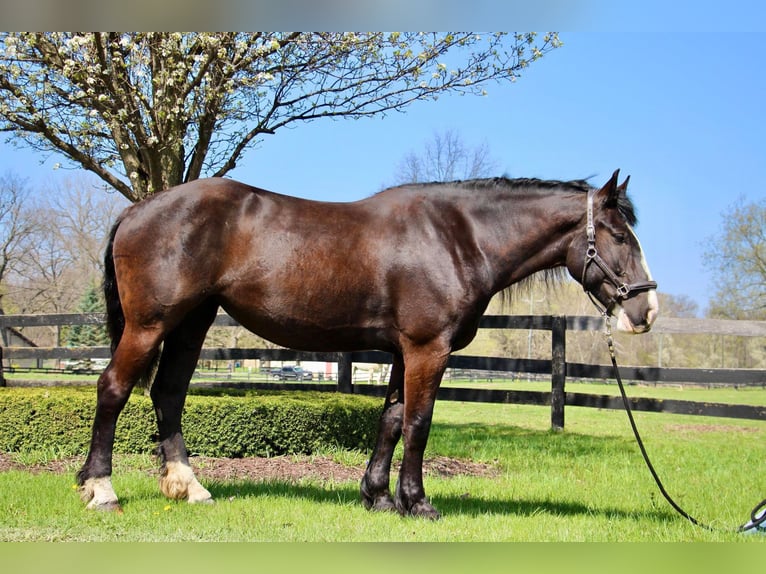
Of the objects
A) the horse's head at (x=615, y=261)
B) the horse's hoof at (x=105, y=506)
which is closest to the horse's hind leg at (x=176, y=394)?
the horse's hoof at (x=105, y=506)

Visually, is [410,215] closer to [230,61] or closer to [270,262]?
[270,262]

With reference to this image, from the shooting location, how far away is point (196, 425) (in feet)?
22.6

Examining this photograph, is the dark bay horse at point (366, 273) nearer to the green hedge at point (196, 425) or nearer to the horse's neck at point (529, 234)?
the horse's neck at point (529, 234)

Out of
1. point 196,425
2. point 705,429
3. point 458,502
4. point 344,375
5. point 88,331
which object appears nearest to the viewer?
point 458,502

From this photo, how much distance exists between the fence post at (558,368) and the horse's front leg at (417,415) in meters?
5.59

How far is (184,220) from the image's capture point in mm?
4375

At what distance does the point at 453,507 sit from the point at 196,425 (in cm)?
328

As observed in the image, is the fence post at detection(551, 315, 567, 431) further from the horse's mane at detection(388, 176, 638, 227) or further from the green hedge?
the horse's mane at detection(388, 176, 638, 227)

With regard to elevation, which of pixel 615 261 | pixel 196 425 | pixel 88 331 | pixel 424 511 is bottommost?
pixel 424 511

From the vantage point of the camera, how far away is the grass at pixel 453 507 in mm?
3850

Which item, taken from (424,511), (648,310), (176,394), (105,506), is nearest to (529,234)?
(648,310)

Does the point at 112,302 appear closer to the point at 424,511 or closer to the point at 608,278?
the point at 424,511

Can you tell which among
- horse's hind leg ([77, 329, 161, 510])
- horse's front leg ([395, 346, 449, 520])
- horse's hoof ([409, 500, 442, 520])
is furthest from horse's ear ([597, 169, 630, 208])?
horse's hind leg ([77, 329, 161, 510])

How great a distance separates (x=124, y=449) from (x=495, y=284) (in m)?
4.67
